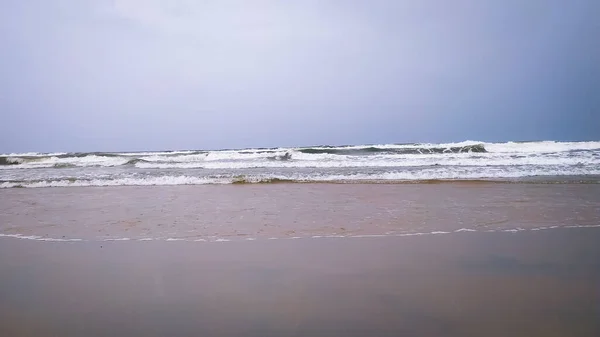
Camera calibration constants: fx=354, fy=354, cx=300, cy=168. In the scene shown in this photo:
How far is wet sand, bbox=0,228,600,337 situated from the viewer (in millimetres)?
1655

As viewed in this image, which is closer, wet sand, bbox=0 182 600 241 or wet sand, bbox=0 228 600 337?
wet sand, bbox=0 228 600 337

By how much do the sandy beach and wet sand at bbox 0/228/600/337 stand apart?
0.03 ft

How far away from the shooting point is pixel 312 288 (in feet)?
6.84

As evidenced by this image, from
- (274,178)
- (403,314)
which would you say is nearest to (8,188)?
(274,178)

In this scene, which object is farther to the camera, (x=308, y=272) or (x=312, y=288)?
(x=308, y=272)

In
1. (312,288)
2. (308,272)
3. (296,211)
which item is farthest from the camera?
(296,211)

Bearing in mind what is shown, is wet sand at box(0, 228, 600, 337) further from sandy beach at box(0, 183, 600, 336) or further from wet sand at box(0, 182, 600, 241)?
wet sand at box(0, 182, 600, 241)

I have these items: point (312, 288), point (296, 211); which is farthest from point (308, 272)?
point (296, 211)

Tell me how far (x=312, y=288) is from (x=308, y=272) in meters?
0.29

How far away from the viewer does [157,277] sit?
237cm

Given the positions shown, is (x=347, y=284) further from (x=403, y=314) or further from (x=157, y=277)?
(x=157, y=277)

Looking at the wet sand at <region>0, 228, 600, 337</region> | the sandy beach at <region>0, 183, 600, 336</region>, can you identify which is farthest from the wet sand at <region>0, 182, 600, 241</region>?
the wet sand at <region>0, 228, 600, 337</region>

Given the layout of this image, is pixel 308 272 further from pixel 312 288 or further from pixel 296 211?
pixel 296 211

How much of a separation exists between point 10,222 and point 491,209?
632cm
